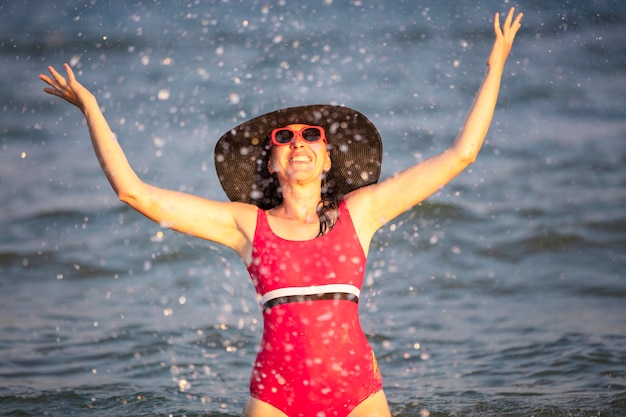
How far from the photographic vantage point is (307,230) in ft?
13.9

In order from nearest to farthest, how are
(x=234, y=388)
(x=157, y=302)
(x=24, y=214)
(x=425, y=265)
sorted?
1. (x=234, y=388)
2. (x=157, y=302)
3. (x=425, y=265)
4. (x=24, y=214)

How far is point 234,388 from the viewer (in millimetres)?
7309

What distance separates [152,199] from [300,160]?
685mm

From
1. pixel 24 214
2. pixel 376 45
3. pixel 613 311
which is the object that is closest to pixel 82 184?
pixel 24 214

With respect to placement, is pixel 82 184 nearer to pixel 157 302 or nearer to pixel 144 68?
pixel 144 68

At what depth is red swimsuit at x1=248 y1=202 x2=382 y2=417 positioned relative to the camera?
13.2ft

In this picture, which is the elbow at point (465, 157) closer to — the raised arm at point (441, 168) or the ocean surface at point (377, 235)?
the raised arm at point (441, 168)

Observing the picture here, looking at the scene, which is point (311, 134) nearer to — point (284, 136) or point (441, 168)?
point (284, 136)

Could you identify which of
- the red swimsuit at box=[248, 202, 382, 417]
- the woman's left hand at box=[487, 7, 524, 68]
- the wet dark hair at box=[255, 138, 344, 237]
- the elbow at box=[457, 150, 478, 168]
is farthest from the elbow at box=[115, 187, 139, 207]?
the woman's left hand at box=[487, 7, 524, 68]

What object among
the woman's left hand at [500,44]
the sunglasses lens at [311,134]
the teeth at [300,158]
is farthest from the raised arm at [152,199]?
the woman's left hand at [500,44]

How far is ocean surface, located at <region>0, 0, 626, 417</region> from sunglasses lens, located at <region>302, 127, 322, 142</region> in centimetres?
278

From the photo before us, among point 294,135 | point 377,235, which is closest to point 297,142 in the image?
point 294,135

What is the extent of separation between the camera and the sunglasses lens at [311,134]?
4324 millimetres

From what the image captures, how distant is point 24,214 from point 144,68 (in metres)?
2.85
